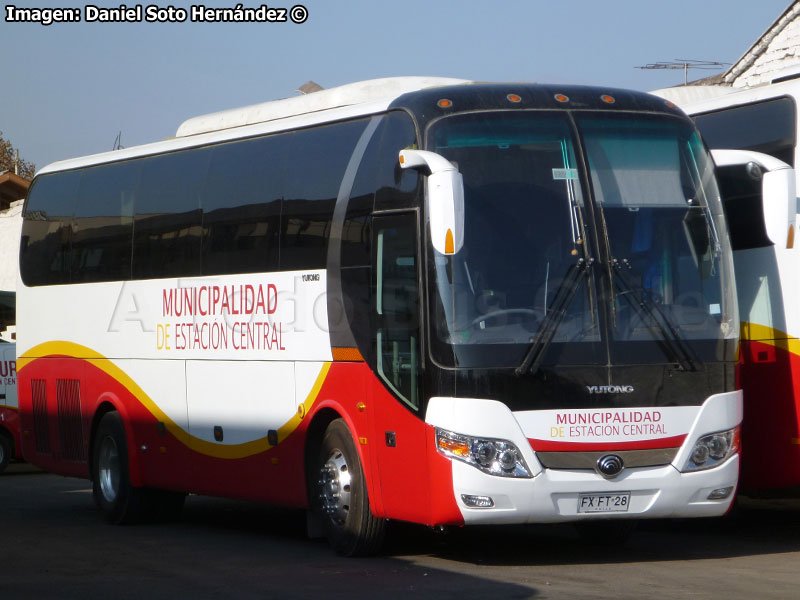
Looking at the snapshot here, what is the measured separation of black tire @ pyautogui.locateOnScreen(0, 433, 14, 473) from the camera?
2348cm

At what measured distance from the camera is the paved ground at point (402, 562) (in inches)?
372

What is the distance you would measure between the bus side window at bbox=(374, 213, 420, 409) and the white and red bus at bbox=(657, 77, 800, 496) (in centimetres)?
270

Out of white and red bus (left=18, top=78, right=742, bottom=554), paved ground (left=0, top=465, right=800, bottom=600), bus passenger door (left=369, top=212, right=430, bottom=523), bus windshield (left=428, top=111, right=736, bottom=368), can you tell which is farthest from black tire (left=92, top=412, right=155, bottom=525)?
bus windshield (left=428, top=111, right=736, bottom=368)

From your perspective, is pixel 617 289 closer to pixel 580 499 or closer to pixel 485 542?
pixel 580 499

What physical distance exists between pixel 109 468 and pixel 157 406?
1.52 metres

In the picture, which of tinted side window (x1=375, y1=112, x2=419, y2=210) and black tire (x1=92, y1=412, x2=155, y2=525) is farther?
black tire (x1=92, y1=412, x2=155, y2=525)

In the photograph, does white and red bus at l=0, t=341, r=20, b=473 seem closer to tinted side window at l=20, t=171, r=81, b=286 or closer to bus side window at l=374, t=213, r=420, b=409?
tinted side window at l=20, t=171, r=81, b=286

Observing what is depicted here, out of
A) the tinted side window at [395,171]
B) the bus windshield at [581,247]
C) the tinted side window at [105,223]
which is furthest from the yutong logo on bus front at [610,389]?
the tinted side window at [105,223]

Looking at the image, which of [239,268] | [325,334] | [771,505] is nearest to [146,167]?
[239,268]

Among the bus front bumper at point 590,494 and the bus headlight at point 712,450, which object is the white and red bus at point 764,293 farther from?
the bus front bumper at point 590,494

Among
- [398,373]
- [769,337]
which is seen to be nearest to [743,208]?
[769,337]

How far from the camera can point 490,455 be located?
9.89 m

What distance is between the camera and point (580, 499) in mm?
10023

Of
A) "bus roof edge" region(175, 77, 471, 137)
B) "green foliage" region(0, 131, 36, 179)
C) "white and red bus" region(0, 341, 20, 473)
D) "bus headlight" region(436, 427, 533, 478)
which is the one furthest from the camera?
"green foliage" region(0, 131, 36, 179)
